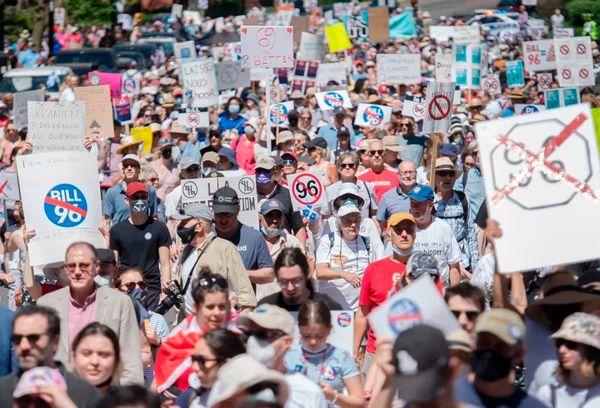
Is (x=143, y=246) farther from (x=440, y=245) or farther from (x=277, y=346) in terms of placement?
(x=277, y=346)

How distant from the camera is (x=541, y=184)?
6.61m

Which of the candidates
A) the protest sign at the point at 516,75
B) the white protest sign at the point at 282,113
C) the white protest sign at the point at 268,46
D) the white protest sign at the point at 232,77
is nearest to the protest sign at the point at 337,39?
the white protest sign at the point at 232,77

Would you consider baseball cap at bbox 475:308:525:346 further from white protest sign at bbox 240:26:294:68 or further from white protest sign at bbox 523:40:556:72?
white protest sign at bbox 523:40:556:72

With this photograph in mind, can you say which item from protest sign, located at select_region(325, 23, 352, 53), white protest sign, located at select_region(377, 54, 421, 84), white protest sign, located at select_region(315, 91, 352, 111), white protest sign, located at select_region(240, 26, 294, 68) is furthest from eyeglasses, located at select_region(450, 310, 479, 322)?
protest sign, located at select_region(325, 23, 352, 53)

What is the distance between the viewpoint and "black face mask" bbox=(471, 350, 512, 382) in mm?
5555

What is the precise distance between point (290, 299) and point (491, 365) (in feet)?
8.67

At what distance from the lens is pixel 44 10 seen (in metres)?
47.1

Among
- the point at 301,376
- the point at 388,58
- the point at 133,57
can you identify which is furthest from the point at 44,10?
the point at 301,376

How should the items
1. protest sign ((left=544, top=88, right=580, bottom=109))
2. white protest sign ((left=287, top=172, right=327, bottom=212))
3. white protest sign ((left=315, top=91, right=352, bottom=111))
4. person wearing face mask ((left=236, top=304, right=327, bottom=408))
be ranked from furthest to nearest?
1. white protest sign ((left=315, top=91, right=352, bottom=111))
2. protest sign ((left=544, top=88, right=580, bottom=109))
3. white protest sign ((left=287, top=172, right=327, bottom=212))
4. person wearing face mask ((left=236, top=304, right=327, bottom=408))

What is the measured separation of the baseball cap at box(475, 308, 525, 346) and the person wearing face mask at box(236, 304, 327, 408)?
36.7 inches

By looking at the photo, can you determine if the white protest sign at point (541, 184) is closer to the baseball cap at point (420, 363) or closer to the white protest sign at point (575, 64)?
the baseball cap at point (420, 363)

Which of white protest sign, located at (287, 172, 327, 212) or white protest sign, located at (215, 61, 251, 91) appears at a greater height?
white protest sign, located at (287, 172, 327, 212)

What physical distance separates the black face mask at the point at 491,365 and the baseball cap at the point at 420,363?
60 cm

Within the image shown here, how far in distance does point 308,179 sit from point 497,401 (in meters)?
7.15
